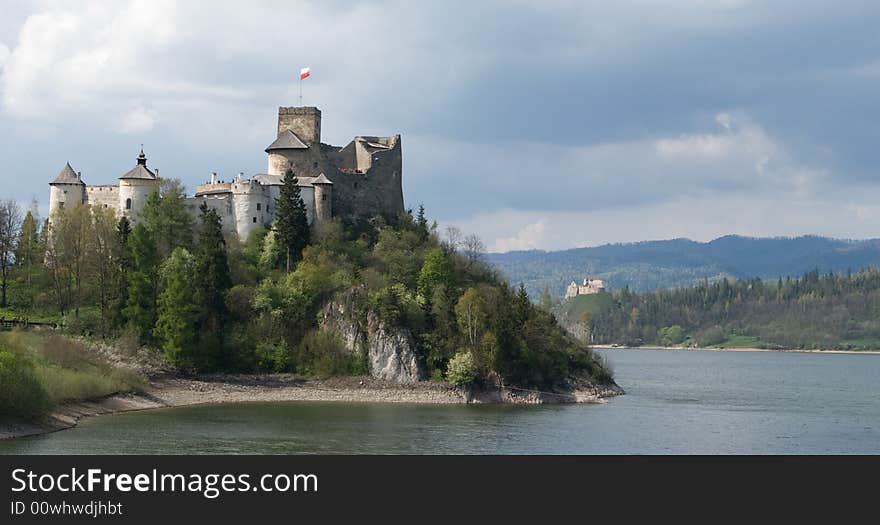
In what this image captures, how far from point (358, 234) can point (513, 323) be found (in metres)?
18.6

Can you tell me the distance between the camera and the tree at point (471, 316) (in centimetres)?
7638

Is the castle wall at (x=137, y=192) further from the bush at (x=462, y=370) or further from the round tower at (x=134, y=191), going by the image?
the bush at (x=462, y=370)

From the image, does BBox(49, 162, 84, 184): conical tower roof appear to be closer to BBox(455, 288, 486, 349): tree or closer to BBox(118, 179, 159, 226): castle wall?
BBox(118, 179, 159, 226): castle wall

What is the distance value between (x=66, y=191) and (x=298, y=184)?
1806cm

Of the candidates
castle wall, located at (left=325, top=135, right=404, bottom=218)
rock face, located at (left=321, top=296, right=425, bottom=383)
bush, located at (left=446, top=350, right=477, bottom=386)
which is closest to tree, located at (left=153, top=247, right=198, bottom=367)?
rock face, located at (left=321, top=296, right=425, bottom=383)

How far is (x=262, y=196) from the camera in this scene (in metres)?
86.8

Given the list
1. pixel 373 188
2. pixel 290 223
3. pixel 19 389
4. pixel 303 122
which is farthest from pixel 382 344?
pixel 19 389

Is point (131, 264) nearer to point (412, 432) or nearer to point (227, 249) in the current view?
point (227, 249)

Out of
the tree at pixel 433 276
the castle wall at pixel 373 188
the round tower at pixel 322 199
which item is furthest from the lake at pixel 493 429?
the castle wall at pixel 373 188

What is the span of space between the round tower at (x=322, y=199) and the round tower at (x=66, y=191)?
18.2 meters

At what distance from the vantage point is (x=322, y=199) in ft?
287

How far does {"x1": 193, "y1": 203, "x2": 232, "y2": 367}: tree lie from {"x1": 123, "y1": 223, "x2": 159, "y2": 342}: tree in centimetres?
314
